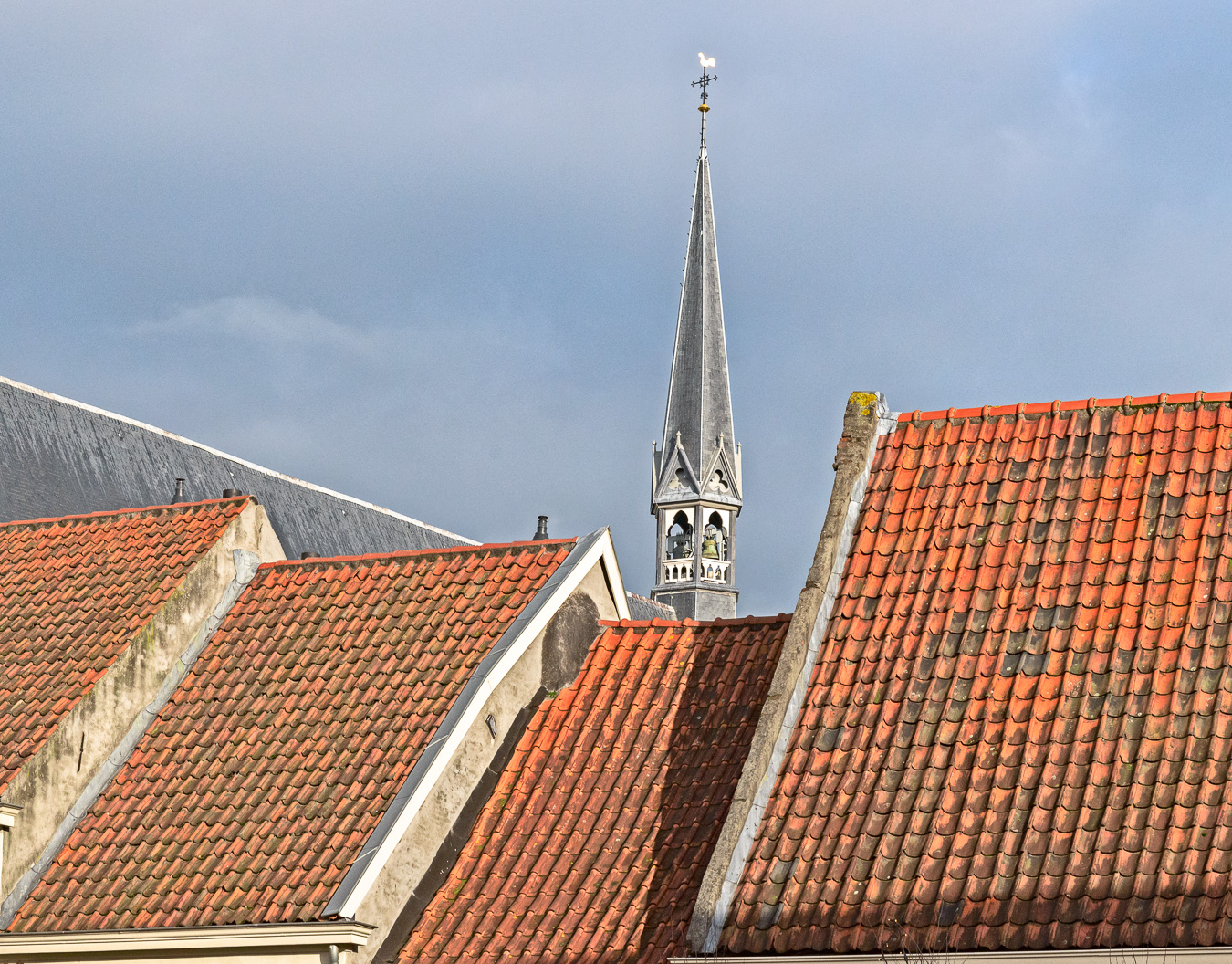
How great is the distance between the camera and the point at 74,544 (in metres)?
17.9


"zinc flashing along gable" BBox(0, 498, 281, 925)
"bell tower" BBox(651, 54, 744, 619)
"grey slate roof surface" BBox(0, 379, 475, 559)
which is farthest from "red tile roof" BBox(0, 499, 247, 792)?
"bell tower" BBox(651, 54, 744, 619)

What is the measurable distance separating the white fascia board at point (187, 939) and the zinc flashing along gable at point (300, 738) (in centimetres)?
10

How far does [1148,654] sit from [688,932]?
341cm

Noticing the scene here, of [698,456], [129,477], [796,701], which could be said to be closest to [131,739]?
[796,701]

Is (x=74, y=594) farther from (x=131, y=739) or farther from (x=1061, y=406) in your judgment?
(x=1061, y=406)

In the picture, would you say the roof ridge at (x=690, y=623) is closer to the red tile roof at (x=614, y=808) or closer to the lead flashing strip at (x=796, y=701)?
the red tile roof at (x=614, y=808)

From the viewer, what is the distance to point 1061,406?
43.3 feet

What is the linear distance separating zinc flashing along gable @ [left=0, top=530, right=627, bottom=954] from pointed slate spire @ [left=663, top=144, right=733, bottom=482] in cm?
5287

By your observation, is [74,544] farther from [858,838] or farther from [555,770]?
[858,838]

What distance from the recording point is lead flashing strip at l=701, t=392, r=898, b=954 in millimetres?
11084

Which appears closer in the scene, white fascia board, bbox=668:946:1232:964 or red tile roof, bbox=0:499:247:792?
white fascia board, bbox=668:946:1232:964

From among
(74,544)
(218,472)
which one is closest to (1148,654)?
(74,544)

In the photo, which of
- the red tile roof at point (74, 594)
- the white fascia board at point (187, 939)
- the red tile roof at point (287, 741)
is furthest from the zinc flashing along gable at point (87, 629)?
the white fascia board at point (187, 939)

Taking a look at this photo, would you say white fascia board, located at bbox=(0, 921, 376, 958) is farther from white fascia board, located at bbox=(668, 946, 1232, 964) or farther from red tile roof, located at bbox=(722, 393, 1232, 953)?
white fascia board, located at bbox=(668, 946, 1232, 964)
